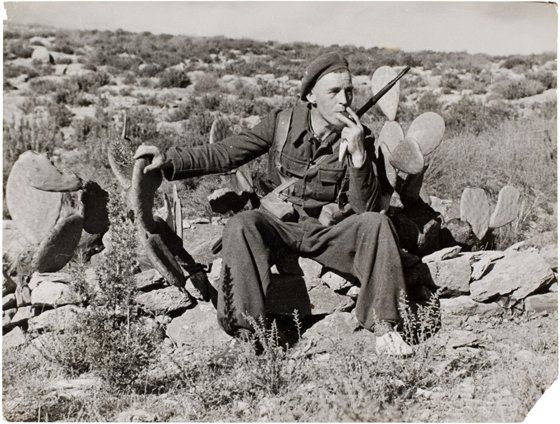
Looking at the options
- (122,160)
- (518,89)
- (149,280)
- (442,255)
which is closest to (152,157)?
(122,160)

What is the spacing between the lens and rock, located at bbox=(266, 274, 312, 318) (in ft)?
11.7

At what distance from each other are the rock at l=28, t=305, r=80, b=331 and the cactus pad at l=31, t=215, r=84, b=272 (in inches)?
12.5

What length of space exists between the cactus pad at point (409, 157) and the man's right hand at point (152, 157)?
4.73 ft

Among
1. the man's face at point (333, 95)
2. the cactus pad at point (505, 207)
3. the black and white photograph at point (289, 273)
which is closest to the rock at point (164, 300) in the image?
the black and white photograph at point (289, 273)

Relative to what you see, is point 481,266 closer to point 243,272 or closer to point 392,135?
point 392,135

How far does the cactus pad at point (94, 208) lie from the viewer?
12.4 feet

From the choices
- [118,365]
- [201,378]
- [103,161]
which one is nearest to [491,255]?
[201,378]

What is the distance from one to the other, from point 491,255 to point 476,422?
1.54 meters

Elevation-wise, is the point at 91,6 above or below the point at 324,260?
above

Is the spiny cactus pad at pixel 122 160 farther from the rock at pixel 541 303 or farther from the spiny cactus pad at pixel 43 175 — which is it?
the rock at pixel 541 303

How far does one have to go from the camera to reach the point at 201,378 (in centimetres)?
287

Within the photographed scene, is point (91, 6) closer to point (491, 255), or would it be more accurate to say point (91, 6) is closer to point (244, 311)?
point (244, 311)

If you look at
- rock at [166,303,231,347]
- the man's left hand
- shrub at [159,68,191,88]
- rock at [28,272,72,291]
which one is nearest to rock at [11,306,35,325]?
rock at [28,272,72,291]

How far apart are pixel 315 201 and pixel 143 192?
1.10 meters
